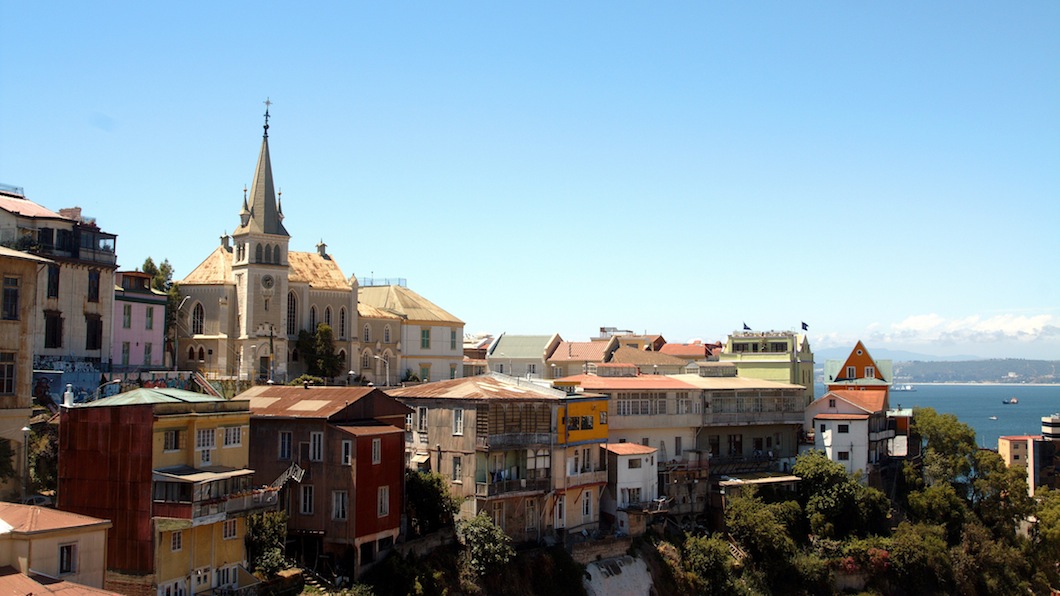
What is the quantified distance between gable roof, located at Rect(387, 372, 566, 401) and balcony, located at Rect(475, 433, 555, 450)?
1707 millimetres

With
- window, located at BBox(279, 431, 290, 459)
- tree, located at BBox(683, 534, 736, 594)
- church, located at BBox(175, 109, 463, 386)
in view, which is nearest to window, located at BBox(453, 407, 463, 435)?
window, located at BBox(279, 431, 290, 459)

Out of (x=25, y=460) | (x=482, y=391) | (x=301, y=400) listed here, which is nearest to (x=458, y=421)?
(x=482, y=391)

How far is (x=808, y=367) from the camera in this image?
80.9 meters

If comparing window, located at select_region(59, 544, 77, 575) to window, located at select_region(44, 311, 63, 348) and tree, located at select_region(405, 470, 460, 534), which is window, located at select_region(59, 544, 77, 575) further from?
window, located at select_region(44, 311, 63, 348)

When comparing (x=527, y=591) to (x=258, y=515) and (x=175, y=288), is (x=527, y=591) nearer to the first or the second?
(x=258, y=515)

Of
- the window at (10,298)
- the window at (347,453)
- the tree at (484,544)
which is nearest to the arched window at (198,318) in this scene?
the window at (10,298)

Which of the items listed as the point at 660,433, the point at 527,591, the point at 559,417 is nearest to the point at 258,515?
the point at 527,591

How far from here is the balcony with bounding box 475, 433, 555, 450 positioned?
46688mm

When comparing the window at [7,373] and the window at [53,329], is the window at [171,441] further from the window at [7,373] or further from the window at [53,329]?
the window at [53,329]

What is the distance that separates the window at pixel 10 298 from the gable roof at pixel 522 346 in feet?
180

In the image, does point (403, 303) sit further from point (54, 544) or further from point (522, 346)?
point (54, 544)

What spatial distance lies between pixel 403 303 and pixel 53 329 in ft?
122

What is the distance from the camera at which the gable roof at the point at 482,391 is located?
47.8 m

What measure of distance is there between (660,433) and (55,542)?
38.9 metres
